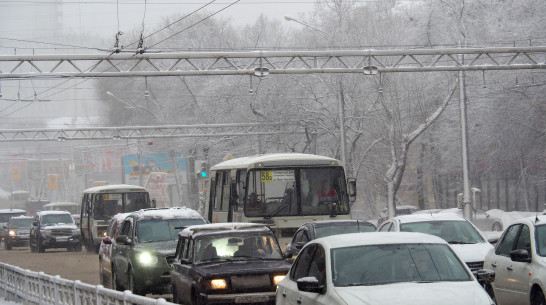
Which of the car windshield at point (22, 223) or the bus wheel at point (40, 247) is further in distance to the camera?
the car windshield at point (22, 223)

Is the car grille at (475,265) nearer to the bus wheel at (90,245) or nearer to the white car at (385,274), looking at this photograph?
the white car at (385,274)

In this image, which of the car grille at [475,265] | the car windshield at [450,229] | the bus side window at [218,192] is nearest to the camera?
the car grille at [475,265]

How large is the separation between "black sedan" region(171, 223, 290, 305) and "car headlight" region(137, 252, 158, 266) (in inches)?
111

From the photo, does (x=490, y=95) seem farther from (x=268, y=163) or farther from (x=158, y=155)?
(x=158, y=155)

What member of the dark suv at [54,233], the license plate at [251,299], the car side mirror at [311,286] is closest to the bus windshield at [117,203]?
the dark suv at [54,233]

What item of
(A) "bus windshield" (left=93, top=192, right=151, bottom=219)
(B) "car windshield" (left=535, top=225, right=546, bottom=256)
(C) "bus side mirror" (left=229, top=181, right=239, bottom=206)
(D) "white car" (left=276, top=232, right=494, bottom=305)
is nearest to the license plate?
A: (D) "white car" (left=276, top=232, right=494, bottom=305)

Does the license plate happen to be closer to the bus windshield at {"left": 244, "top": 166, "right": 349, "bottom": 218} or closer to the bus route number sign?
the bus windshield at {"left": 244, "top": 166, "right": 349, "bottom": 218}

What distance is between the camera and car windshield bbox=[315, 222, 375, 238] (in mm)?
17953

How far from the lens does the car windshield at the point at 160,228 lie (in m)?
19.0

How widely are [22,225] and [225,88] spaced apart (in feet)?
52.3

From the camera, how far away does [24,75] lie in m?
29.5

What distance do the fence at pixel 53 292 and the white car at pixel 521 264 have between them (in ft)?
16.1

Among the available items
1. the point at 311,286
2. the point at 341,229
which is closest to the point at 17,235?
the point at 341,229

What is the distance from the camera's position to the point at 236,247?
47.0ft
